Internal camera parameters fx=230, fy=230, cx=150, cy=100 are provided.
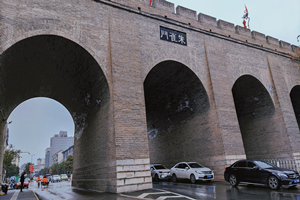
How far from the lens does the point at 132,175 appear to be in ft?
33.3

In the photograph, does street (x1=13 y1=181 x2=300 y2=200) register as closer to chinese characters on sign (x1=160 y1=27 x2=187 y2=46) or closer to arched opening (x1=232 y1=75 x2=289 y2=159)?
arched opening (x1=232 y1=75 x2=289 y2=159)

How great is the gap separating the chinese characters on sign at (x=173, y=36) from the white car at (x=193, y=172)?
7.72 meters

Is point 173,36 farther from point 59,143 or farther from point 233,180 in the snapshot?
point 59,143

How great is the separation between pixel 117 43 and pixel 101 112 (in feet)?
12.3

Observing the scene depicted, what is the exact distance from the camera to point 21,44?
10211 mm

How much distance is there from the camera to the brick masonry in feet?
34.8

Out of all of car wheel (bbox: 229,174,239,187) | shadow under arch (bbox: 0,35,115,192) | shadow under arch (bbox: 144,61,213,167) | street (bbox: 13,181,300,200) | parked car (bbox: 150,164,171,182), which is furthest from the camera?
parked car (bbox: 150,164,171,182)

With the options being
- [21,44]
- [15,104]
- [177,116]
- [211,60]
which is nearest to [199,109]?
[177,116]

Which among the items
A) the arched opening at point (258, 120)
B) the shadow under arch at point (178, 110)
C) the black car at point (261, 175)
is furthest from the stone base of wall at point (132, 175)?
the arched opening at point (258, 120)

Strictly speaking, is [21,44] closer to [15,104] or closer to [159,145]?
[15,104]

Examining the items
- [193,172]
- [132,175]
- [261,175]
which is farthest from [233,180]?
[132,175]

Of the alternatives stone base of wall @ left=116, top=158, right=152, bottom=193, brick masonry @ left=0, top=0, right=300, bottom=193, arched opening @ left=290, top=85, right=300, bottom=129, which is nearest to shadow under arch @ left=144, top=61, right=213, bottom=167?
brick masonry @ left=0, top=0, right=300, bottom=193

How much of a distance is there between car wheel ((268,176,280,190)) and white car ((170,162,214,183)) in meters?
3.84

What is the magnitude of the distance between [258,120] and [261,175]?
10.1m
